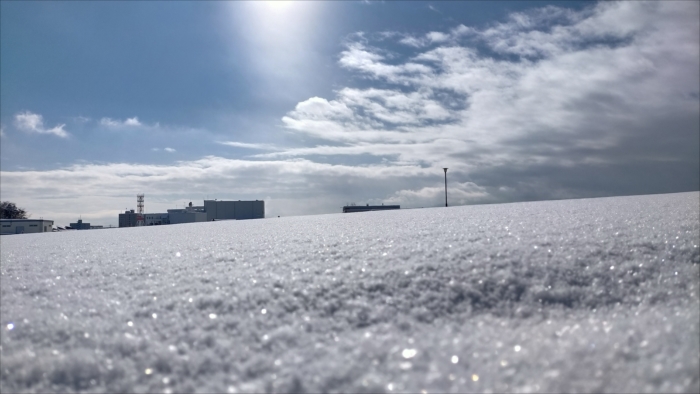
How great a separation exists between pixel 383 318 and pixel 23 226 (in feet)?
94.9

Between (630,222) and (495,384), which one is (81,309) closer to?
(495,384)

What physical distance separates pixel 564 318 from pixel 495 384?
62 cm

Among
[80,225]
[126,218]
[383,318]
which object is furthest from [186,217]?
[383,318]

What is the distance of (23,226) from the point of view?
79.1 feet

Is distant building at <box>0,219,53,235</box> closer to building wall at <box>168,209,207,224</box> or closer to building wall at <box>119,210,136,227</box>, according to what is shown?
building wall at <box>168,209,207,224</box>

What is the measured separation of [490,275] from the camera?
2.04 meters

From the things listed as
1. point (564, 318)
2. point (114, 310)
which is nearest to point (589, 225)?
point (564, 318)

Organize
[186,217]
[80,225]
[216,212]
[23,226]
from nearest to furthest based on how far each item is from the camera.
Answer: [23,226] < [80,225] < [186,217] < [216,212]

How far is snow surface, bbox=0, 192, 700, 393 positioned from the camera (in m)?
1.35

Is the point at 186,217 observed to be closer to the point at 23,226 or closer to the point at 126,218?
the point at 126,218

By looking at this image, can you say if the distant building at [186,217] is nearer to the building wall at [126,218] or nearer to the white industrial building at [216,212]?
the white industrial building at [216,212]

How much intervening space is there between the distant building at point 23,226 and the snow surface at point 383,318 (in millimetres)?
25246

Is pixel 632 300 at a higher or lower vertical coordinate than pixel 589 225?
lower

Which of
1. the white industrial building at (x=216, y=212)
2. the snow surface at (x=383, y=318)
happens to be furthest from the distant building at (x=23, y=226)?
the snow surface at (x=383, y=318)
